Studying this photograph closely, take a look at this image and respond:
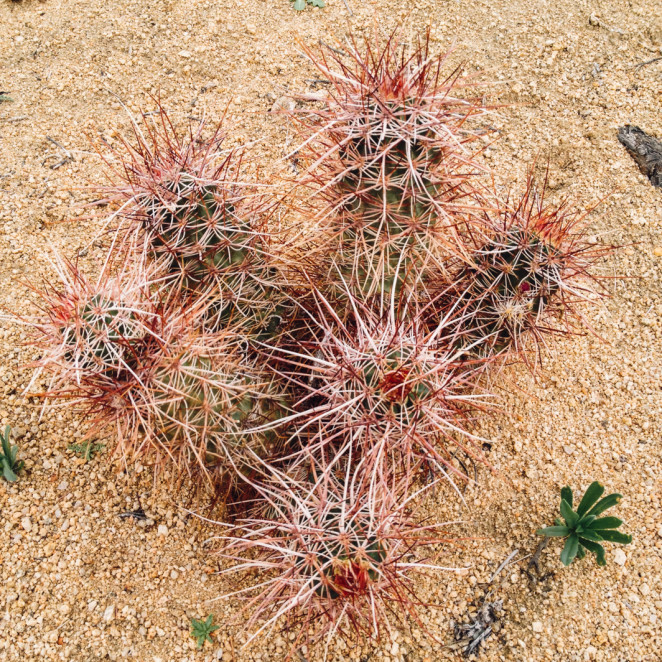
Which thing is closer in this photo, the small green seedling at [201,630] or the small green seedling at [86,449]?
the small green seedling at [201,630]

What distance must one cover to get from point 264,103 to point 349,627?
109 inches

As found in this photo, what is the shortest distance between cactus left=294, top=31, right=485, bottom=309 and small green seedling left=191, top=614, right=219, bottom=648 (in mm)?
1241

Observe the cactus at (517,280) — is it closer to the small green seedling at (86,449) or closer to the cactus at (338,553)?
the cactus at (338,553)

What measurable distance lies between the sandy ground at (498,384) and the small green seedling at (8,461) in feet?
0.17

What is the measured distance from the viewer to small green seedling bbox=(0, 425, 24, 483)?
2.35 meters

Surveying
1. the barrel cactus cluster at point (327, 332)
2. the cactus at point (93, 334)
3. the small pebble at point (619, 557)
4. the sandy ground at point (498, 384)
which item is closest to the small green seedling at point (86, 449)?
the sandy ground at point (498, 384)

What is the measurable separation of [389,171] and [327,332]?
53 cm

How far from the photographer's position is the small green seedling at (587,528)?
207 centimetres

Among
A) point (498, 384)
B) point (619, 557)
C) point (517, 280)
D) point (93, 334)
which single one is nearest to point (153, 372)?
point (93, 334)

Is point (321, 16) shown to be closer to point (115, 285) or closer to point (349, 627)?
point (115, 285)

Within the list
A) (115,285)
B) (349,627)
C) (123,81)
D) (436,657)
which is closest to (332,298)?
(115,285)

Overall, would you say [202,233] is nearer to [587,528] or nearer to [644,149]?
[587,528]

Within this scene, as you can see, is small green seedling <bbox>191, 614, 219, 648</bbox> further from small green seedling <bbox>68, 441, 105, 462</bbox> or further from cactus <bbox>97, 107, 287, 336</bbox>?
cactus <bbox>97, 107, 287, 336</bbox>

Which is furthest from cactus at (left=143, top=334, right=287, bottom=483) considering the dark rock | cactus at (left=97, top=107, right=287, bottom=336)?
the dark rock
